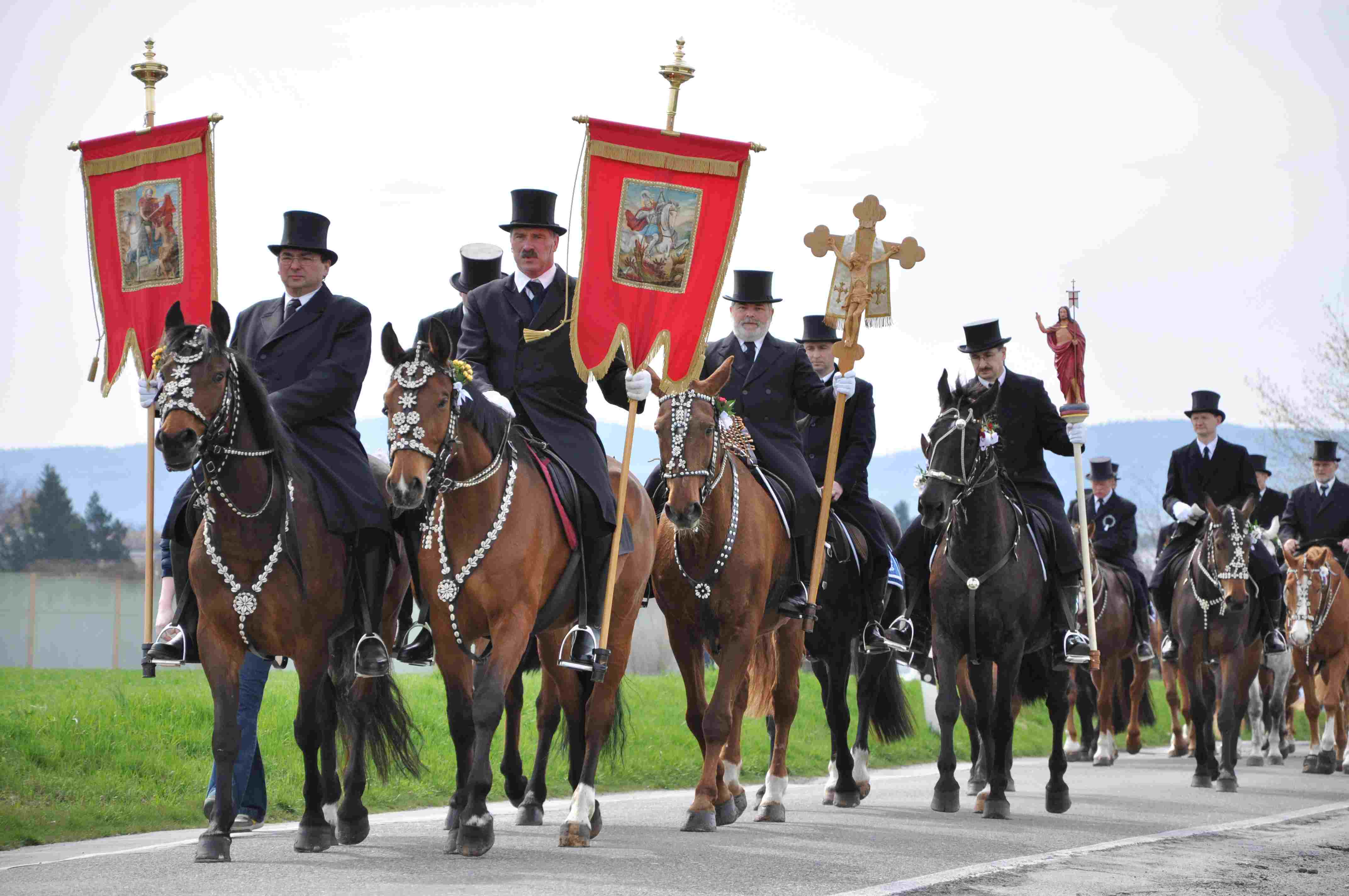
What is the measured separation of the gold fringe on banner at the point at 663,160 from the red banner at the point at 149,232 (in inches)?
98.4

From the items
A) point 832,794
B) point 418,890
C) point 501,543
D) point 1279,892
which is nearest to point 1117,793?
point 832,794

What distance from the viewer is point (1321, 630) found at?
19.2 metres

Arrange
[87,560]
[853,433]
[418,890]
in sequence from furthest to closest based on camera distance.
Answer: [87,560], [853,433], [418,890]

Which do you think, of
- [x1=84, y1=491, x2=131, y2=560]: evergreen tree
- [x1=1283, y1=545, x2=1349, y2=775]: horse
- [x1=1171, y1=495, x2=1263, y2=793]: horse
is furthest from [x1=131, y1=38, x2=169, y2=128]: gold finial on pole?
[x1=84, y1=491, x2=131, y2=560]: evergreen tree

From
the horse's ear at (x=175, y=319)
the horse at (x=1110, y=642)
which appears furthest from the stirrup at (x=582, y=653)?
the horse at (x=1110, y=642)

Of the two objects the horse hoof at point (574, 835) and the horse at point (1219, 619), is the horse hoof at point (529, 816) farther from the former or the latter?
the horse at point (1219, 619)

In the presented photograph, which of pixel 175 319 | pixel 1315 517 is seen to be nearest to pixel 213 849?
pixel 175 319

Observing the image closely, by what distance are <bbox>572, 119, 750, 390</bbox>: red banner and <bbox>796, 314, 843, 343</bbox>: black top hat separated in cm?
346

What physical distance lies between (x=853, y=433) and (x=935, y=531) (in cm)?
135

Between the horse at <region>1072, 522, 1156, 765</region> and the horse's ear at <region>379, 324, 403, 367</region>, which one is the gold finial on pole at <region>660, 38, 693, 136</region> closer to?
the horse's ear at <region>379, 324, 403, 367</region>

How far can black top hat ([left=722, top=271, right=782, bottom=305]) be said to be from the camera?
12984mm

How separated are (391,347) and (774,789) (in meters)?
4.69

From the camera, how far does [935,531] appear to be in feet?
42.9

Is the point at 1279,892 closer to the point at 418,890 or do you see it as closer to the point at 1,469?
the point at 418,890
